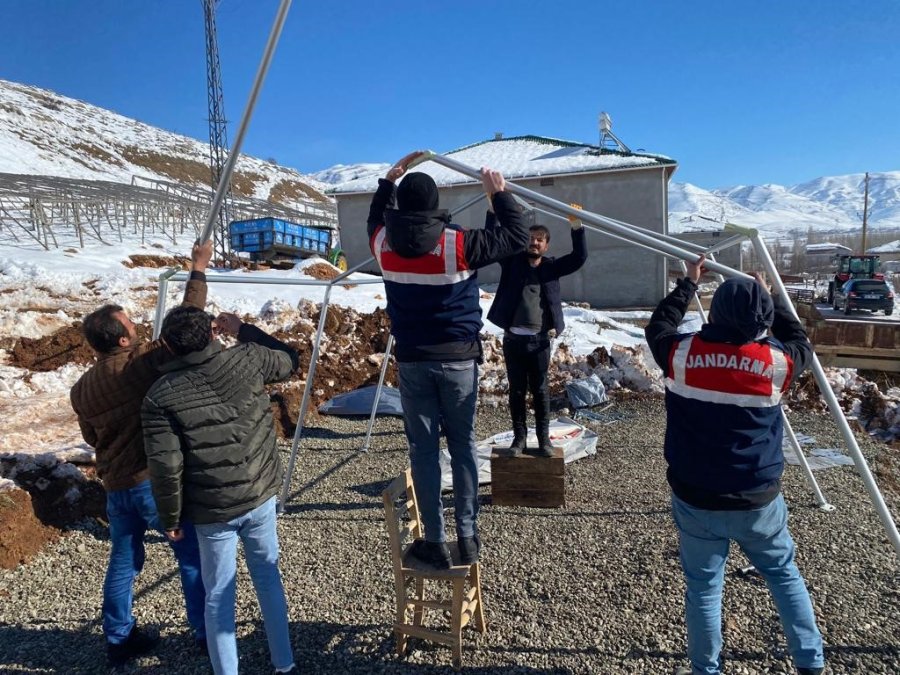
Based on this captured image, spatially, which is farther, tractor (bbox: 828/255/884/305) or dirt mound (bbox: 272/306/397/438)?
tractor (bbox: 828/255/884/305)

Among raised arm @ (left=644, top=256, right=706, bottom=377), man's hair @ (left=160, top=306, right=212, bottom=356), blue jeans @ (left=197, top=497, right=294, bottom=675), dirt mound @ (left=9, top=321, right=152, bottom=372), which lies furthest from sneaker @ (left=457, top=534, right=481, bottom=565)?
dirt mound @ (left=9, top=321, right=152, bottom=372)

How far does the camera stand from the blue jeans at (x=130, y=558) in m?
2.96

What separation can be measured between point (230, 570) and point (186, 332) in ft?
3.73

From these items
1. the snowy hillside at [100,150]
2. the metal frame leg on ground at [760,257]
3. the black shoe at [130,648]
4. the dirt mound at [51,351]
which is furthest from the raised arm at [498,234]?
the snowy hillside at [100,150]

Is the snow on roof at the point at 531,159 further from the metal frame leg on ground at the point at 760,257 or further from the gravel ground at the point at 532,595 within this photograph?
the metal frame leg on ground at the point at 760,257

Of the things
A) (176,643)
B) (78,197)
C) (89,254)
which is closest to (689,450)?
(176,643)

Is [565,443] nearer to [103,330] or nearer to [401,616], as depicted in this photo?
[401,616]

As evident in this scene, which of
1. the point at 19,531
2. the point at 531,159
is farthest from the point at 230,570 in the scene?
the point at 531,159

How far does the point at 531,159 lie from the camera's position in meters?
21.8

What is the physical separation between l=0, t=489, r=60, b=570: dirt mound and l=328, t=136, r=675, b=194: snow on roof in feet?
52.5

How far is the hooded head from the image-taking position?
2305mm

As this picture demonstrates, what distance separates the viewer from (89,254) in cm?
1594

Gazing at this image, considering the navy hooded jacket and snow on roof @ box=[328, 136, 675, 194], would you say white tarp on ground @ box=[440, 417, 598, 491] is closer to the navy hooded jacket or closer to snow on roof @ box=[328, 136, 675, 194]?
the navy hooded jacket

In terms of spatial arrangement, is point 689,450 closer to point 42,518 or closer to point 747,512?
point 747,512
